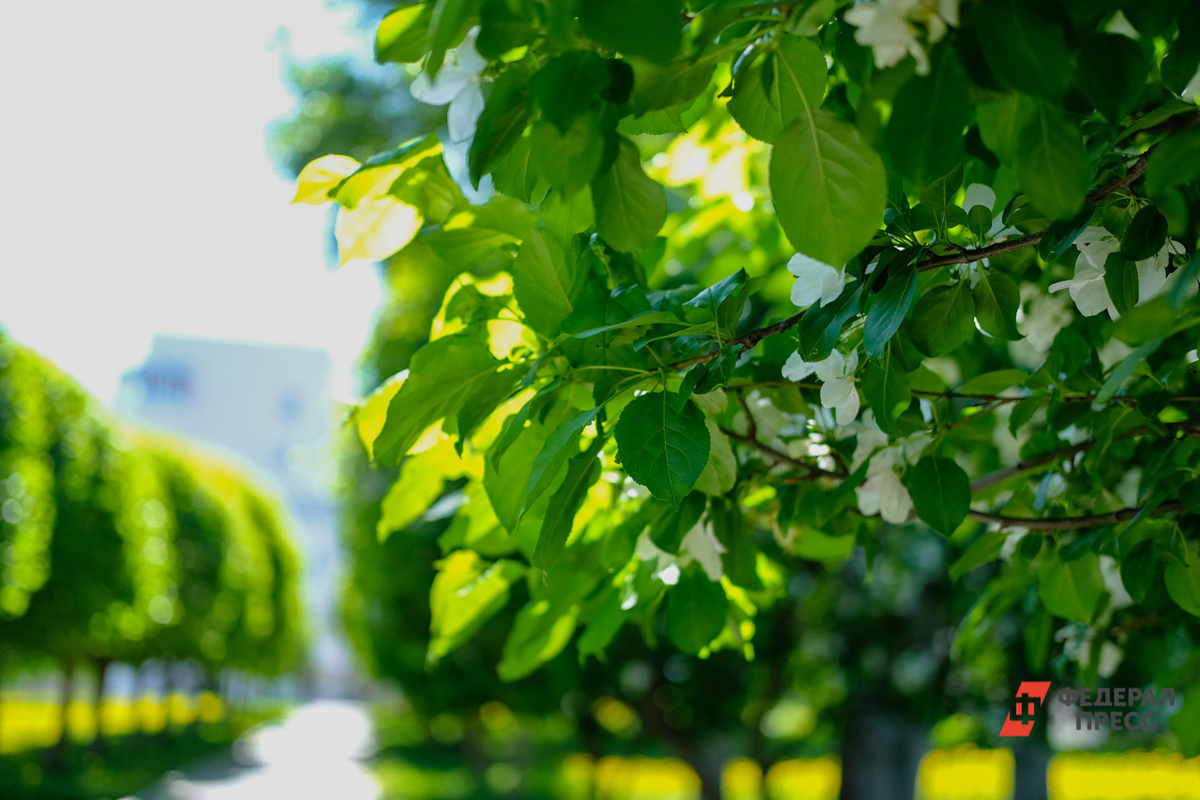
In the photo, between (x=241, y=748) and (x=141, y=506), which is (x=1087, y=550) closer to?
(x=141, y=506)

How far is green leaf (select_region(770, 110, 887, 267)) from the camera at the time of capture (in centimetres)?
48

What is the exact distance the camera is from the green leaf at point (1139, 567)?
35.2 inches

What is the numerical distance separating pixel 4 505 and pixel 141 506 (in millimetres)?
2499

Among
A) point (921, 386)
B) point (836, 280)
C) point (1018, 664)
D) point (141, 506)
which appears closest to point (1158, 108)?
point (836, 280)

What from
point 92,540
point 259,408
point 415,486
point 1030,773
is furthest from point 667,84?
point 259,408

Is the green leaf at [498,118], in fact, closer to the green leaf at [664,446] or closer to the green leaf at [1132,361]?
the green leaf at [664,446]

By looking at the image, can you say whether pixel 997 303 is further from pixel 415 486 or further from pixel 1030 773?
pixel 1030 773

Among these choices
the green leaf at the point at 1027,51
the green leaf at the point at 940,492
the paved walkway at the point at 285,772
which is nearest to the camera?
the green leaf at the point at 1027,51

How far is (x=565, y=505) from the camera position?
2.20 ft

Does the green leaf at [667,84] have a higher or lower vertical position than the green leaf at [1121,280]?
higher

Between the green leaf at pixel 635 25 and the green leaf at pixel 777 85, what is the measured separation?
0.09m

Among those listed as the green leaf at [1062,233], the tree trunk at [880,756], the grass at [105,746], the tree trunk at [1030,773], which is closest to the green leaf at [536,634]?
the green leaf at [1062,233]

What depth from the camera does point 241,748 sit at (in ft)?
51.4

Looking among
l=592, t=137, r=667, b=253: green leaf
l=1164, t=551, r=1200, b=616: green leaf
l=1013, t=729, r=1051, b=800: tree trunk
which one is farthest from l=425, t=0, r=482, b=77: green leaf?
l=1013, t=729, r=1051, b=800: tree trunk
